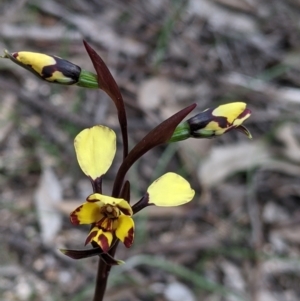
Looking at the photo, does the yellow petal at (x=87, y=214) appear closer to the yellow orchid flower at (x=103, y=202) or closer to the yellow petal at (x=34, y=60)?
the yellow orchid flower at (x=103, y=202)

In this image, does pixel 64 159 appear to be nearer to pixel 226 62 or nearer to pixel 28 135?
pixel 28 135

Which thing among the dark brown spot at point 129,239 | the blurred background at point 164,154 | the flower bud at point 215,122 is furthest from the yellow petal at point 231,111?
the blurred background at point 164,154

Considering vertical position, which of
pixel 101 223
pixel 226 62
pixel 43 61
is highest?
pixel 43 61

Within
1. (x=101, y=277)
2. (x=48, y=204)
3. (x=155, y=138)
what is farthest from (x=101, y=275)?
(x=48, y=204)

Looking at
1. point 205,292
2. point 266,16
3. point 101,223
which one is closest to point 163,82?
point 266,16

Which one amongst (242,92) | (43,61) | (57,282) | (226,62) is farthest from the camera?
(226,62)

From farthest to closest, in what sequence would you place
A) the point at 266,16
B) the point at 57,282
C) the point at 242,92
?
the point at 266,16 → the point at 242,92 → the point at 57,282

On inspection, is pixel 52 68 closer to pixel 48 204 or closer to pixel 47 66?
pixel 47 66
